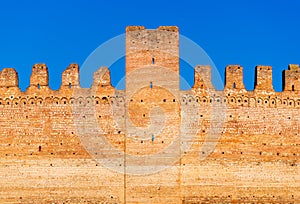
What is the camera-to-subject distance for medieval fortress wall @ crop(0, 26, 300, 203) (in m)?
24.8

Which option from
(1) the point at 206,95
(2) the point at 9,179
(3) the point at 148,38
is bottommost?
(2) the point at 9,179

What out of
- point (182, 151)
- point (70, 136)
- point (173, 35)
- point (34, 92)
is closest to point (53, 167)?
point (70, 136)

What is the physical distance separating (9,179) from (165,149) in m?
5.85

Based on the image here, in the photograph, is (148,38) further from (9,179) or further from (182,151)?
(9,179)

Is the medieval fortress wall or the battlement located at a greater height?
the battlement

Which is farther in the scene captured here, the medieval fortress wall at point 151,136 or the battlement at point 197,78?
the battlement at point 197,78

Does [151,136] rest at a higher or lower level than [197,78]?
lower

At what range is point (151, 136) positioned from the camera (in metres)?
24.9

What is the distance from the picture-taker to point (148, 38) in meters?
25.2

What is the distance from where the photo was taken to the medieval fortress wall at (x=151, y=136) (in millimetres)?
24750

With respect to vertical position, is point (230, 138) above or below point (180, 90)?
below

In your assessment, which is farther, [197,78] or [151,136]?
[197,78]

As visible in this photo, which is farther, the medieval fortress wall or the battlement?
the battlement

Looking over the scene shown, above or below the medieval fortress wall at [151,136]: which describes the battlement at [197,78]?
above
